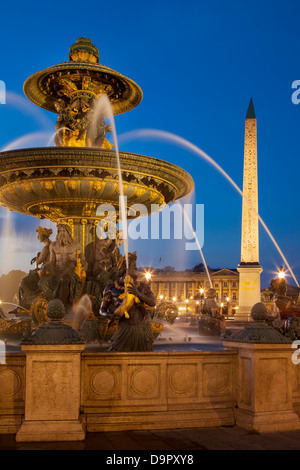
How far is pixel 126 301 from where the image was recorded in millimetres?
7102

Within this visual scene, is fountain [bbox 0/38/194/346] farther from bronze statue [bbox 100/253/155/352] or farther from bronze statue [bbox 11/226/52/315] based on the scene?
bronze statue [bbox 100/253/155/352]

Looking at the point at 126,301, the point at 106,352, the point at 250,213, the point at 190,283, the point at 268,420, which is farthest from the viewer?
the point at 190,283

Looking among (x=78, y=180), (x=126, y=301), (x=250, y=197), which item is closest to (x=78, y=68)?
(x=78, y=180)

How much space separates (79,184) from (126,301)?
4.41m

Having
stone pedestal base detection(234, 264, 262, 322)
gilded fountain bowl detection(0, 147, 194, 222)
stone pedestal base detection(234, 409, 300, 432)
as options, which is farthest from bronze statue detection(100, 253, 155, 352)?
stone pedestal base detection(234, 264, 262, 322)

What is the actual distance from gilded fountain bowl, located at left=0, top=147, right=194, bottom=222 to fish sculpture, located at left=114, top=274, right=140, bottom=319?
3.76 meters

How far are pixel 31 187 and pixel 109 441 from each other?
671cm

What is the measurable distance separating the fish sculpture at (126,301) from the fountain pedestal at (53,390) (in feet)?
4.77

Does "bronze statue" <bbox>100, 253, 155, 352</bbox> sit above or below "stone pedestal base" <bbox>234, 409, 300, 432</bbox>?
above

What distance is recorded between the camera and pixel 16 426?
5.70 meters

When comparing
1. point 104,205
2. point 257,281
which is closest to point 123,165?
point 104,205

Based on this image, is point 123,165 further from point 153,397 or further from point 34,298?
point 153,397

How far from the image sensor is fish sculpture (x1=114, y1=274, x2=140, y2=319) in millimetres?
7066

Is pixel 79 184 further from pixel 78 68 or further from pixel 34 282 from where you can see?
pixel 78 68
